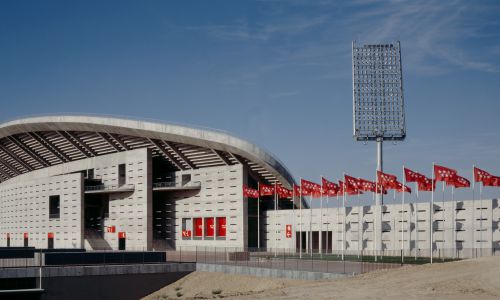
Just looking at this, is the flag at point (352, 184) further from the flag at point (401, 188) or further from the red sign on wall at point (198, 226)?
the red sign on wall at point (198, 226)

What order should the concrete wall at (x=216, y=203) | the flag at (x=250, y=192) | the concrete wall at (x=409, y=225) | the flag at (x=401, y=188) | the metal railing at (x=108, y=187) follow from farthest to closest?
the metal railing at (x=108, y=187) < the concrete wall at (x=216, y=203) < the flag at (x=250, y=192) < the flag at (x=401, y=188) < the concrete wall at (x=409, y=225)

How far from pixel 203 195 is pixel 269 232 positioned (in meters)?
9.54

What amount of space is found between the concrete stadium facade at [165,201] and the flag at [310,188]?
2.47 m

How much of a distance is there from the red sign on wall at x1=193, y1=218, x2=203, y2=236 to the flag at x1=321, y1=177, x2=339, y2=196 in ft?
77.5

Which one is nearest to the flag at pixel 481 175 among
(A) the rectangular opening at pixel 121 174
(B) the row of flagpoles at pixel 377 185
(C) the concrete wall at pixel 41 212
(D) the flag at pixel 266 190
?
(B) the row of flagpoles at pixel 377 185

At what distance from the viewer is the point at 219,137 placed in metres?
82.8

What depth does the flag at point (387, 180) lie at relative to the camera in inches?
2467

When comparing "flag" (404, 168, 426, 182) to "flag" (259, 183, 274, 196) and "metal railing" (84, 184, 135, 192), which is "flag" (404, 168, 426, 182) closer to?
"flag" (259, 183, 274, 196)

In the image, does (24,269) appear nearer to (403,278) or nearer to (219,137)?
(403,278)

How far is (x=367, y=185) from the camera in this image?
217ft

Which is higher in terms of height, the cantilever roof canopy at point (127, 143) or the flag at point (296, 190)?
the cantilever roof canopy at point (127, 143)

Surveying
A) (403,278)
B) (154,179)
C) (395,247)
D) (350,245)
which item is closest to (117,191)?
(154,179)

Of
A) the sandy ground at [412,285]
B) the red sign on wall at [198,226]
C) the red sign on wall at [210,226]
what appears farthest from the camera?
the red sign on wall at [198,226]

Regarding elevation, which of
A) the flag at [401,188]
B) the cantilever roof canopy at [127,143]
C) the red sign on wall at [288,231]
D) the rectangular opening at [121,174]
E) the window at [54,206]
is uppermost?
the cantilever roof canopy at [127,143]
